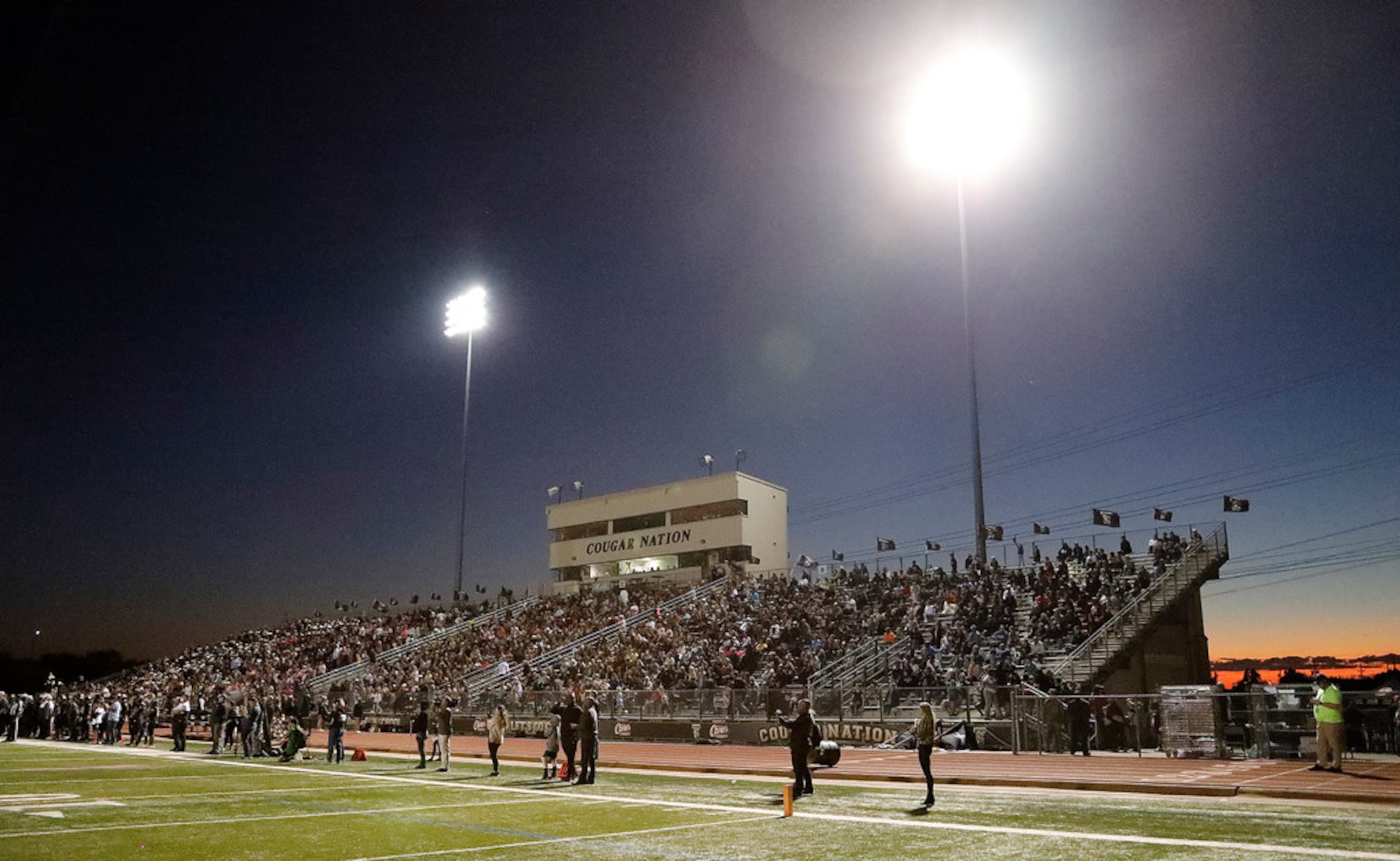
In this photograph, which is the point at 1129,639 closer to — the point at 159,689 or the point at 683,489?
the point at 683,489

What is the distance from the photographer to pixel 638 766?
24047 millimetres

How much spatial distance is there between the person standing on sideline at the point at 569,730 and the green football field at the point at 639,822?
2.50ft

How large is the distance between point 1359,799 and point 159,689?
59.5m

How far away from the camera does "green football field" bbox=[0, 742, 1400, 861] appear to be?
35.6 ft

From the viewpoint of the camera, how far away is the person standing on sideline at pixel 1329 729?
18.7 m

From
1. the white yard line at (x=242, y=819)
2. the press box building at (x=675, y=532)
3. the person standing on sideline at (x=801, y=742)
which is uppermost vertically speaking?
the press box building at (x=675, y=532)

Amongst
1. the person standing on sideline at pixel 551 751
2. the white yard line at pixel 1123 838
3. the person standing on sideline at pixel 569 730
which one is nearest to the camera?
the white yard line at pixel 1123 838

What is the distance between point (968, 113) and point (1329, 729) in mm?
25380

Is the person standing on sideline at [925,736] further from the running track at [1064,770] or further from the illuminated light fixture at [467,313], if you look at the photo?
the illuminated light fixture at [467,313]

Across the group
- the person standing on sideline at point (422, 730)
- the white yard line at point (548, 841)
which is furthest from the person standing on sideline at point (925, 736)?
the person standing on sideline at point (422, 730)

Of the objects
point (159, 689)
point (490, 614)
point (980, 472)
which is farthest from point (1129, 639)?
point (159, 689)

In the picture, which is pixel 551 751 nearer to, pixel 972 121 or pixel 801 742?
pixel 801 742

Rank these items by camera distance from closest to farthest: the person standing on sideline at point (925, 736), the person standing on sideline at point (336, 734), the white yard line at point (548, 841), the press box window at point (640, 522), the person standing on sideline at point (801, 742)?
the white yard line at point (548, 841) → the person standing on sideline at point (925, 736) → the person standing on sideline at point (801, 742) → the person standing on sideline at point (336, 734) → the press box window at point (640, 522)

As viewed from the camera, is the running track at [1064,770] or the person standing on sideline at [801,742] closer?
the running track at [1064,770]
